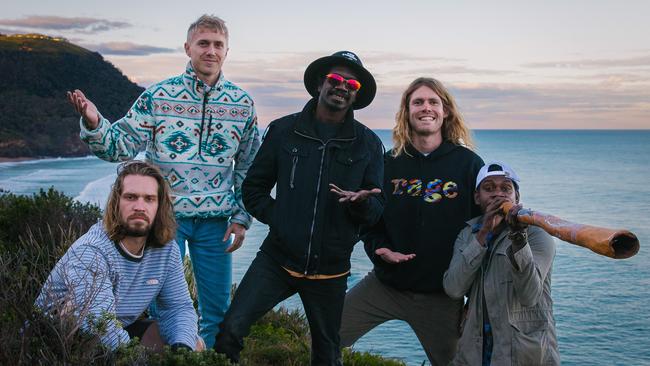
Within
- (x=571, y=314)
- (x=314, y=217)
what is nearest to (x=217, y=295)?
(x=314, y=217)

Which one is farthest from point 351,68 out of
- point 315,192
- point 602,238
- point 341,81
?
point 602,238

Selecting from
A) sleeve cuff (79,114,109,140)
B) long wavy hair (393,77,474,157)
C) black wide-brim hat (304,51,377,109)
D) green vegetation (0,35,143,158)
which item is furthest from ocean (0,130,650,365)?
green vegetation (0,35,143,158)

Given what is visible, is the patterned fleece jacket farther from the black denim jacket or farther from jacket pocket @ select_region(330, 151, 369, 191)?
jacket pocket @ select_region(330, 151, 369, 191)

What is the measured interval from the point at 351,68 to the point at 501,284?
1826 millimetres

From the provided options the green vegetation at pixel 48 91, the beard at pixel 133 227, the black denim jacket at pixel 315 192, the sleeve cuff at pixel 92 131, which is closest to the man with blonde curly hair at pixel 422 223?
the black denim jacket at pixel 315 192

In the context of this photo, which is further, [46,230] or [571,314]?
[571,314]

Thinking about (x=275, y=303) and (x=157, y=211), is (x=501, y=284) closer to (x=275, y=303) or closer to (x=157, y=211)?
(x=275, y=303)

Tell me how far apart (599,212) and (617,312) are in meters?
22.8

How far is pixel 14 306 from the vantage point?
3598 mm

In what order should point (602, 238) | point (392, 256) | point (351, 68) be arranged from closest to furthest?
point (602, 238), point (351, 68), point (392, 256)

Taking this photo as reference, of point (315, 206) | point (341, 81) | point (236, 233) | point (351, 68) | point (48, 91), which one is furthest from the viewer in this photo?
point (48, 91)

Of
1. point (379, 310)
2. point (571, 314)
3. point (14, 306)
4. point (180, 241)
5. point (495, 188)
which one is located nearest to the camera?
point (14, 306)

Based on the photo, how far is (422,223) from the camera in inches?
214

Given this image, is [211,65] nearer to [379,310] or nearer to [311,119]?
[311,119]
